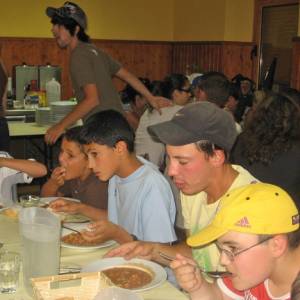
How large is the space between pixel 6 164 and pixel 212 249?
4.72ft

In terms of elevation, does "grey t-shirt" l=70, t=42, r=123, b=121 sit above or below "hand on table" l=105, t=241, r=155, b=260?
above

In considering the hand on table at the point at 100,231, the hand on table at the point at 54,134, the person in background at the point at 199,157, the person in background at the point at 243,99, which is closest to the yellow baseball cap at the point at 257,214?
the person in background at the point at 199,157

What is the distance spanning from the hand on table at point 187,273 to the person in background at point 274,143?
1.38m

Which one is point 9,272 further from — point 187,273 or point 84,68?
point 84,68

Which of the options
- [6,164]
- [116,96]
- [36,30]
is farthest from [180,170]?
[36,30]

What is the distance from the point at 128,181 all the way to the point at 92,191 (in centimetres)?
55

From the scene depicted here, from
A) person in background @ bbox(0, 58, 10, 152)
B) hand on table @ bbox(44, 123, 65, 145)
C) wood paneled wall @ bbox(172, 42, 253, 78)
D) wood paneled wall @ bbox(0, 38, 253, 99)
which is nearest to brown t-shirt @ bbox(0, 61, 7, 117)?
person in background @ bbox(0, 58, 10, 152)

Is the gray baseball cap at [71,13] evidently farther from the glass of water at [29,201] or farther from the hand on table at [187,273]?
the hand on table at [187,273]

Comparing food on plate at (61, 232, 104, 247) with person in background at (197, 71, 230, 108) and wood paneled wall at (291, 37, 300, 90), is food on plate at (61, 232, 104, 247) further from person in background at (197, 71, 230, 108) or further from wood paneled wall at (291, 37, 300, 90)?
wood paneled wall at (291, 37, 300, 90)

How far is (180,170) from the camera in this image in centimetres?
192

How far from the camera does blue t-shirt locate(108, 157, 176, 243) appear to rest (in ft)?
7.34

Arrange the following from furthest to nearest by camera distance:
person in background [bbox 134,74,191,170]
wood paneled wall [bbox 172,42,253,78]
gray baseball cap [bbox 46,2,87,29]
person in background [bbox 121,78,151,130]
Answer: wood paneled wall [bbox 172,42,253,78], person in background [bbox 121,78,151,130], person in background [bbox 134,74,191,170], gray baseball cap [bbox 46,2,87,29]

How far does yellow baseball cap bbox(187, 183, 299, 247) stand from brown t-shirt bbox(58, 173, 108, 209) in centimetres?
149

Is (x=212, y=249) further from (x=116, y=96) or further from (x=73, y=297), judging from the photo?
(x=116, y=96)
